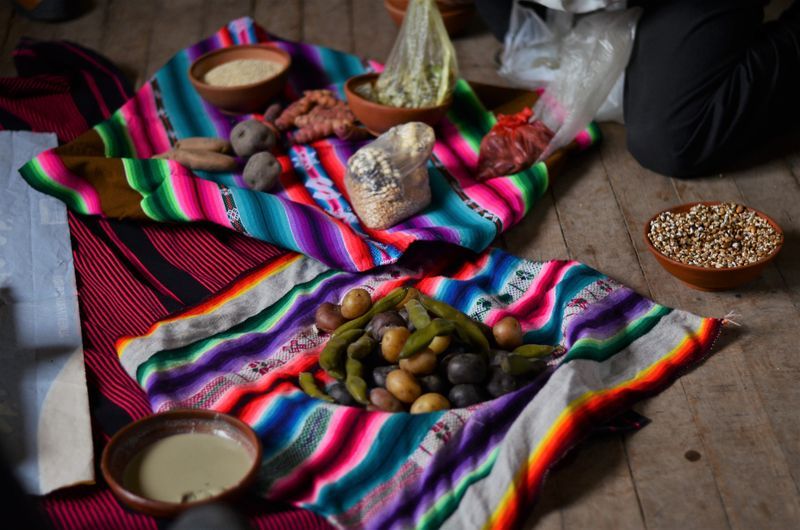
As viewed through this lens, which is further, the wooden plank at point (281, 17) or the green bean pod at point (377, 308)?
the wooden plank at point (281, 17)

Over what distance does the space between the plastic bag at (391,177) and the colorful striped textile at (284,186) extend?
0.03 meters

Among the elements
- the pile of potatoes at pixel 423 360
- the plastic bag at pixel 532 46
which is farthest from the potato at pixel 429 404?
the plastic bag at pixel 532 46

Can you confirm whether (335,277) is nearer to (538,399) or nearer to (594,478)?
Result: (538,399)

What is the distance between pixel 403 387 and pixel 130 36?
6.75 feet

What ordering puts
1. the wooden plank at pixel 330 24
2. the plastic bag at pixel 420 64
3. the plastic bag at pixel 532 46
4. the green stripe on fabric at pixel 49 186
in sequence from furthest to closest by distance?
the wooden plank at pixel 330 24
the plastic bag at pixel 532 46
the plastic bag at pixel 420 64
the green stripe on fabric at pixel 49 186

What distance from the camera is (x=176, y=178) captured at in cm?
223

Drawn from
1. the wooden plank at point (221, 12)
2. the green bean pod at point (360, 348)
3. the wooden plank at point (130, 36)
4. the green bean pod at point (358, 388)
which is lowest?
the wooden plank at point (221, 12)

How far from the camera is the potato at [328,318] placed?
1.84m

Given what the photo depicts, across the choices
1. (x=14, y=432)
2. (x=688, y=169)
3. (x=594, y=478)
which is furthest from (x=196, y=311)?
(x=688, y=169)

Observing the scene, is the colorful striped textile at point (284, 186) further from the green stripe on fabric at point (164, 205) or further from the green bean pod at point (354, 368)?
the green bean pod at point (354, 368)

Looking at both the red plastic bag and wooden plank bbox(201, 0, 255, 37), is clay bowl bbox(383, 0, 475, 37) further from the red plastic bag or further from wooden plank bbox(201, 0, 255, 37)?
the red plastic bag

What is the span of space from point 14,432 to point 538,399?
911 millimetres

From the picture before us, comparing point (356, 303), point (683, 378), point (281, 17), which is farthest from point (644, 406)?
point (281, 17)

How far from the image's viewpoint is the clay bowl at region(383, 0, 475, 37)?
297cm
